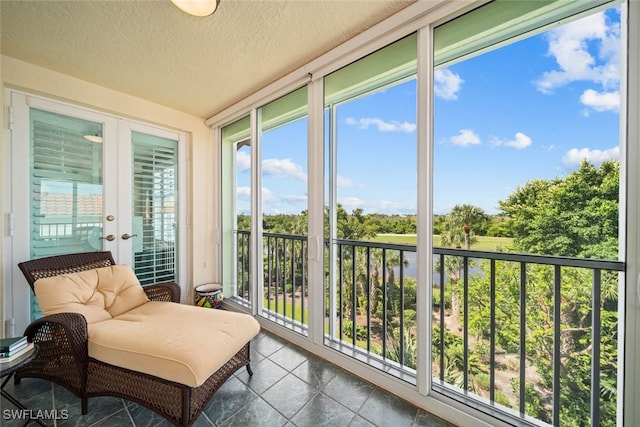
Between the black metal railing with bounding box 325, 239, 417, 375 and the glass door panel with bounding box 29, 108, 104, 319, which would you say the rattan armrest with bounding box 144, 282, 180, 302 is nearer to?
the glass door panel with bounding box 29, 108, 104, 319

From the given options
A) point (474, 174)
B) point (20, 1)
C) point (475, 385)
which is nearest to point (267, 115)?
point (20, 1)

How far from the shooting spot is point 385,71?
1853 mm

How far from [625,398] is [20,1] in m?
3.82

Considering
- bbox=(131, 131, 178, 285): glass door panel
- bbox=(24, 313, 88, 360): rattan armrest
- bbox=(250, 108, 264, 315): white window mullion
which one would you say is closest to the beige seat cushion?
bbox=(24, 313, 88, 360): rattan armrest

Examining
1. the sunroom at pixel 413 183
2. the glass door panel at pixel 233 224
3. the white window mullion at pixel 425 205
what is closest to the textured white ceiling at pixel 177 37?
the sunroom at pixel 413 183

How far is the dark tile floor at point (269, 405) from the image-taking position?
1.38 metres

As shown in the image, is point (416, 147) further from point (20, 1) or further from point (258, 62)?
point (20, 1)

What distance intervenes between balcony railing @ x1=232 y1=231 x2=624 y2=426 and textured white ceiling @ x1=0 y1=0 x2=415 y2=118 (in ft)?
5.35

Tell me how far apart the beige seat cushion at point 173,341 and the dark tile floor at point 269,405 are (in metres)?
0.35

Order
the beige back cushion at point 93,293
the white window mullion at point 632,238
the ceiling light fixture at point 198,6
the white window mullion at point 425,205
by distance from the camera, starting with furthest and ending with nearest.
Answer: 1. the beige back cushion at point 93,293
2. the white window mullion at point 425,205
3. the ceiling light fixture at point 198,6
4. the white window mullion at point 632,238

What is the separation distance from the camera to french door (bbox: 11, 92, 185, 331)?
2045 mm

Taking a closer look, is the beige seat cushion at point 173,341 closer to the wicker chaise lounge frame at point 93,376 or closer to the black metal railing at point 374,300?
the wicker chaise lounge frame at point 93,376

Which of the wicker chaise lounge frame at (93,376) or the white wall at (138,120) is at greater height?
the white wall at (138,120)

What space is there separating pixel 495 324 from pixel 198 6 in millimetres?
2674
